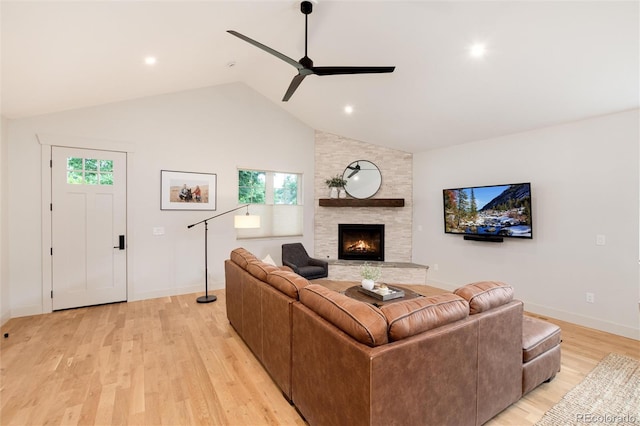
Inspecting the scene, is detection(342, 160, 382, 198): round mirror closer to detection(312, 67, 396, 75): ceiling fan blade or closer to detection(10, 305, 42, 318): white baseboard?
detection(312, 67, 396, 75): ceiling fan blade

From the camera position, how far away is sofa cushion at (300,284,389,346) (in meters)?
1.39

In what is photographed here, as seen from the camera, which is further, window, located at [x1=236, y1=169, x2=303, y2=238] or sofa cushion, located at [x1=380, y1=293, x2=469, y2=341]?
window, located at [x1=236, y1=169, x2=303, y2=238]

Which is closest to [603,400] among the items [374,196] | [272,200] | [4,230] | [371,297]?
[371,297]

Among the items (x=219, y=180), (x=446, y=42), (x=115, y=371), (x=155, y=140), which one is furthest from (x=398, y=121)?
(x=115, y=371)

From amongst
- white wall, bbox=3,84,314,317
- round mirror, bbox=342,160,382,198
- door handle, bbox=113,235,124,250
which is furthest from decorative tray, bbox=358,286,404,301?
door handle, bbox=113,235,124,250

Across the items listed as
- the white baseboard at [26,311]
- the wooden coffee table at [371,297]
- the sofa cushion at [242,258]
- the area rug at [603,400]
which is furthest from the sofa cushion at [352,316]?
the white baseboard at [26,311]

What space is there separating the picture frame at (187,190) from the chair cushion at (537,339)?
4706 millimetres

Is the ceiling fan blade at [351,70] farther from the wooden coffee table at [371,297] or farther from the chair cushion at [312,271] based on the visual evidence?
the chair cushion at [312,271]

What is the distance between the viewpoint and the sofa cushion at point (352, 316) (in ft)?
4.55

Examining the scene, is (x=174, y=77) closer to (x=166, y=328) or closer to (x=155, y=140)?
(x=155, y=140)

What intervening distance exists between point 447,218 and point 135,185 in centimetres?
532

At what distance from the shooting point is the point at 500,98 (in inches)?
140

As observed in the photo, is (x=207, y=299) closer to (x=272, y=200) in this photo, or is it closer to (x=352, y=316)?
(x=272, y=200)

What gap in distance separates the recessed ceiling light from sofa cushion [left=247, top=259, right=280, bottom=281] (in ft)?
9.79
